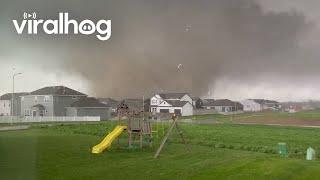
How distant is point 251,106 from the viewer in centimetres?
8731

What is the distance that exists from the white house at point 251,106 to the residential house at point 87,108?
39.0m

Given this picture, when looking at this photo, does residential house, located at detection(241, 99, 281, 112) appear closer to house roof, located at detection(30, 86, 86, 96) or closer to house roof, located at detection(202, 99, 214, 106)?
house roof, located at detection(202, 99, 214, 106)

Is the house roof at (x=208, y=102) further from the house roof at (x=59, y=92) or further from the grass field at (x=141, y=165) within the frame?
the grass field at (x=141, y=165)

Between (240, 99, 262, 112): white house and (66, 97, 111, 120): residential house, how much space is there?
3905 cm

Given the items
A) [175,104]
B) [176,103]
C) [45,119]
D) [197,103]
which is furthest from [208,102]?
[45,119]

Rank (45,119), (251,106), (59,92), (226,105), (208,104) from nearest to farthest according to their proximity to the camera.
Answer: (45,119) < (59,92) < (208,104) < (226,105) < (251,106)

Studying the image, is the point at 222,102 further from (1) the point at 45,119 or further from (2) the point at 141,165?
(2) the point at 141,165

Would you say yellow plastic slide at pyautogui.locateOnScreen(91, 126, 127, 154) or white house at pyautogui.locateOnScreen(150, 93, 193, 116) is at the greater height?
white house at pyautogui.locateOnScreen(150, 93, 193, 116)

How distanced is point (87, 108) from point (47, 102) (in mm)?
4667

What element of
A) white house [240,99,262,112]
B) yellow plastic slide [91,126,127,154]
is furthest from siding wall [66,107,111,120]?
white house [240,99,262,112]

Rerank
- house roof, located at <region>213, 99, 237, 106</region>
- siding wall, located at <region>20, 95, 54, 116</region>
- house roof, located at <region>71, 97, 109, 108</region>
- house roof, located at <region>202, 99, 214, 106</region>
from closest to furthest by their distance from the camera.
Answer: house roof, located at <region>71, 97, 109, 108</region> < siding wall, located at <region>20, 95, 54, 116</region> < house roof, located at <region>202, 99, 214, 106</region> < house roof, located at <region>213, 99, 237, 106</region>

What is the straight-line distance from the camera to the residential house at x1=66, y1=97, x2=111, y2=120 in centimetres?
5097

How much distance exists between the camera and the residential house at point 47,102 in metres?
49.4

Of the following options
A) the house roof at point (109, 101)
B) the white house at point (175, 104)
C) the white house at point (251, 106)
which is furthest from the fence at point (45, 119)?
the white house at point (251, 106)
